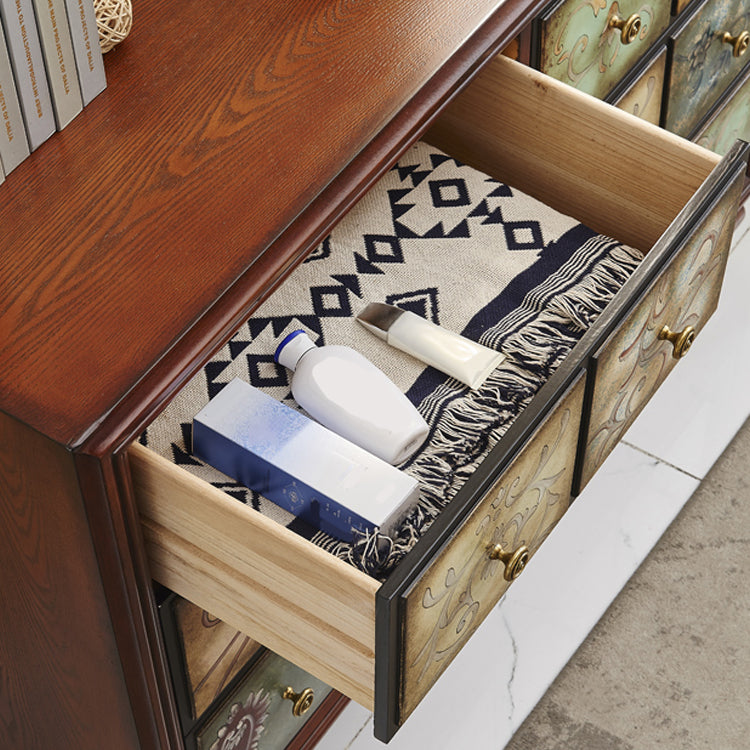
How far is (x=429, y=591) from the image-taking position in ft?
2.63

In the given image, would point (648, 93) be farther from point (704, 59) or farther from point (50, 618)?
point (50, 618)

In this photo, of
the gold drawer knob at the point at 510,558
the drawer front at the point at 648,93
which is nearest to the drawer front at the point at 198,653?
the gold drawer knob at the point at 510,558

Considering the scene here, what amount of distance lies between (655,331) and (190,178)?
410 mm

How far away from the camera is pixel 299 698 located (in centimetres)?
114

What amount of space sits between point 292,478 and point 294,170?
0.22 m

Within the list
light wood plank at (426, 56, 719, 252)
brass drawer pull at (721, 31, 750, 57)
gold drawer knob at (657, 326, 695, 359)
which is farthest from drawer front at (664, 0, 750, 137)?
gold drawer knob at (657, 326, 695, 359)

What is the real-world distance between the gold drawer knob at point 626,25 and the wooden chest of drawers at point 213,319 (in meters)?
0.19

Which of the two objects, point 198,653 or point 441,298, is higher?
point 441,298

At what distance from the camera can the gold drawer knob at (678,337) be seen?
3.38 ft

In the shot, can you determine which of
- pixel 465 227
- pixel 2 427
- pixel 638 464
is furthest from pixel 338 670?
pixel 638 464

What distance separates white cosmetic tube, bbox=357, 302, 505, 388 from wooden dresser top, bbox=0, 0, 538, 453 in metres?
0.19

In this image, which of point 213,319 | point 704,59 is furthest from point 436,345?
point 704,59

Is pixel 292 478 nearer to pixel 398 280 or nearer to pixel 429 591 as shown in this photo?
pixel 429 591

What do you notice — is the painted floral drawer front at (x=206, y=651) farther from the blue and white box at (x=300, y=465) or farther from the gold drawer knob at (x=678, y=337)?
the gold drawer knob at (x=678, y=337)
